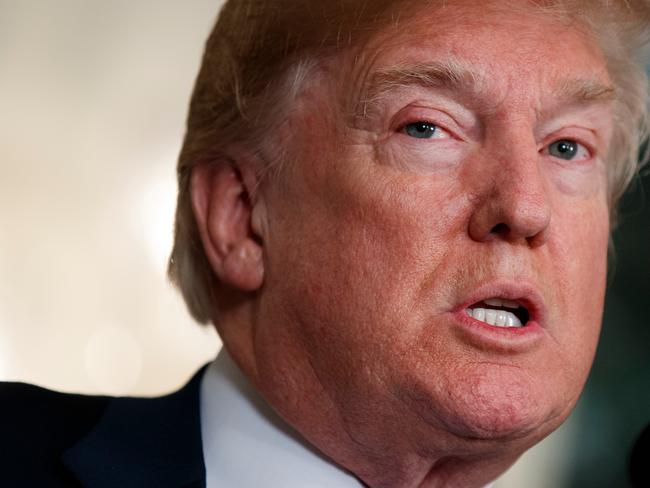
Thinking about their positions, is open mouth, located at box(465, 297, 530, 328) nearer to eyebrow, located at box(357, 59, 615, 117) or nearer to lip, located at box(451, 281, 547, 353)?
lip, located at box(451, 281, 547, 353)

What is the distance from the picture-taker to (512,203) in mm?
1600

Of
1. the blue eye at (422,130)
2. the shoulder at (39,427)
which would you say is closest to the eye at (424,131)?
the blue eye at (422,130)

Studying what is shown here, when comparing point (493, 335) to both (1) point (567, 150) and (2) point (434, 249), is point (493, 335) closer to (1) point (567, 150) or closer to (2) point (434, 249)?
(2) point (434, 249)

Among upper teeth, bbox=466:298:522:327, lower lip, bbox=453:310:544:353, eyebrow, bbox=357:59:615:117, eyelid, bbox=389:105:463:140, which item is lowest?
lower lip, bbox=453:310:544:353

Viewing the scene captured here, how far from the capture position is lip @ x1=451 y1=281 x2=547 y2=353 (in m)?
1.60

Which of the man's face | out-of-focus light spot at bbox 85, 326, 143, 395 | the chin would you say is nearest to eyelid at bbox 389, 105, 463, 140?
the man's face

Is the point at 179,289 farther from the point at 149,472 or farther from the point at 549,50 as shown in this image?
the point at 549,50

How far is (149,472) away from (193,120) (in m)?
0.62

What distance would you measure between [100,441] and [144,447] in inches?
2.8

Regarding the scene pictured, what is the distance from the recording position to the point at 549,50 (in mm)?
1728

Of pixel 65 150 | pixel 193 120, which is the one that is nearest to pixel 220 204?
pixel 193 120

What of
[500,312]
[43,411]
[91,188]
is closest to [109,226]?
[91,188]

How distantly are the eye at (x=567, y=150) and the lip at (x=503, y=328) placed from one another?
0.26m

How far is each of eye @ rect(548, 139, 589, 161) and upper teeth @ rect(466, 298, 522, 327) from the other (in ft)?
0.90
